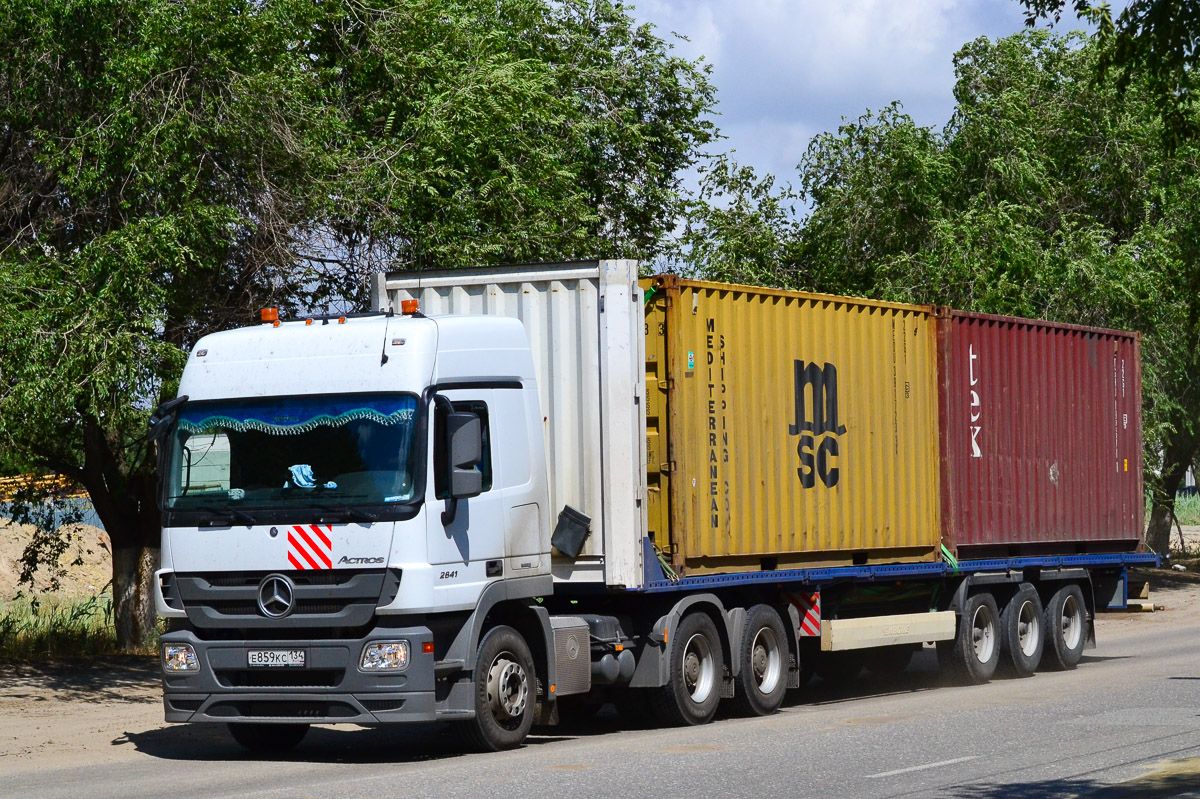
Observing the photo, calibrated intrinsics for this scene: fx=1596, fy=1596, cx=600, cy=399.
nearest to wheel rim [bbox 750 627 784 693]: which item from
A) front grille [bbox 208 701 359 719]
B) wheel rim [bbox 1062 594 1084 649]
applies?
front grille [bbox 208 701 359 719]

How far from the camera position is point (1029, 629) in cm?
1812

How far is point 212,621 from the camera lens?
11086mm

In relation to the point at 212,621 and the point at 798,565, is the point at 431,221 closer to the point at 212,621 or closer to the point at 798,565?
the point at 798,565

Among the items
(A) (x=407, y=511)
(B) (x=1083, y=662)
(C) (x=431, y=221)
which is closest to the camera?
(A) (x=407, y=511)

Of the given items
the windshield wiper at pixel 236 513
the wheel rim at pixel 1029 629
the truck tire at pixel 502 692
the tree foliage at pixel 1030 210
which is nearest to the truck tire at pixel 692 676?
the truck tire at pixel 502 692

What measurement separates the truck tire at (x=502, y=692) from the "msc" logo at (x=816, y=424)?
3692mm

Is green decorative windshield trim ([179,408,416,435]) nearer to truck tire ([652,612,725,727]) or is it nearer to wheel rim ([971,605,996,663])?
truck tire ([652,612,725,727])

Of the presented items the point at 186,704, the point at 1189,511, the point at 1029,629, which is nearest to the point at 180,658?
the point at 186,704

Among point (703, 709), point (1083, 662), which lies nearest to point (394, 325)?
point (703, 709)

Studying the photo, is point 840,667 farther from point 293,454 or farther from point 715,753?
point 293,454

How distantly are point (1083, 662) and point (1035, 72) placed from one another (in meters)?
13.9

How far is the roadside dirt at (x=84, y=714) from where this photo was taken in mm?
12586

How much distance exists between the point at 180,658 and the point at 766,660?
532 centimetres

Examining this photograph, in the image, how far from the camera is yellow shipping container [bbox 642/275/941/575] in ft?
42.4
